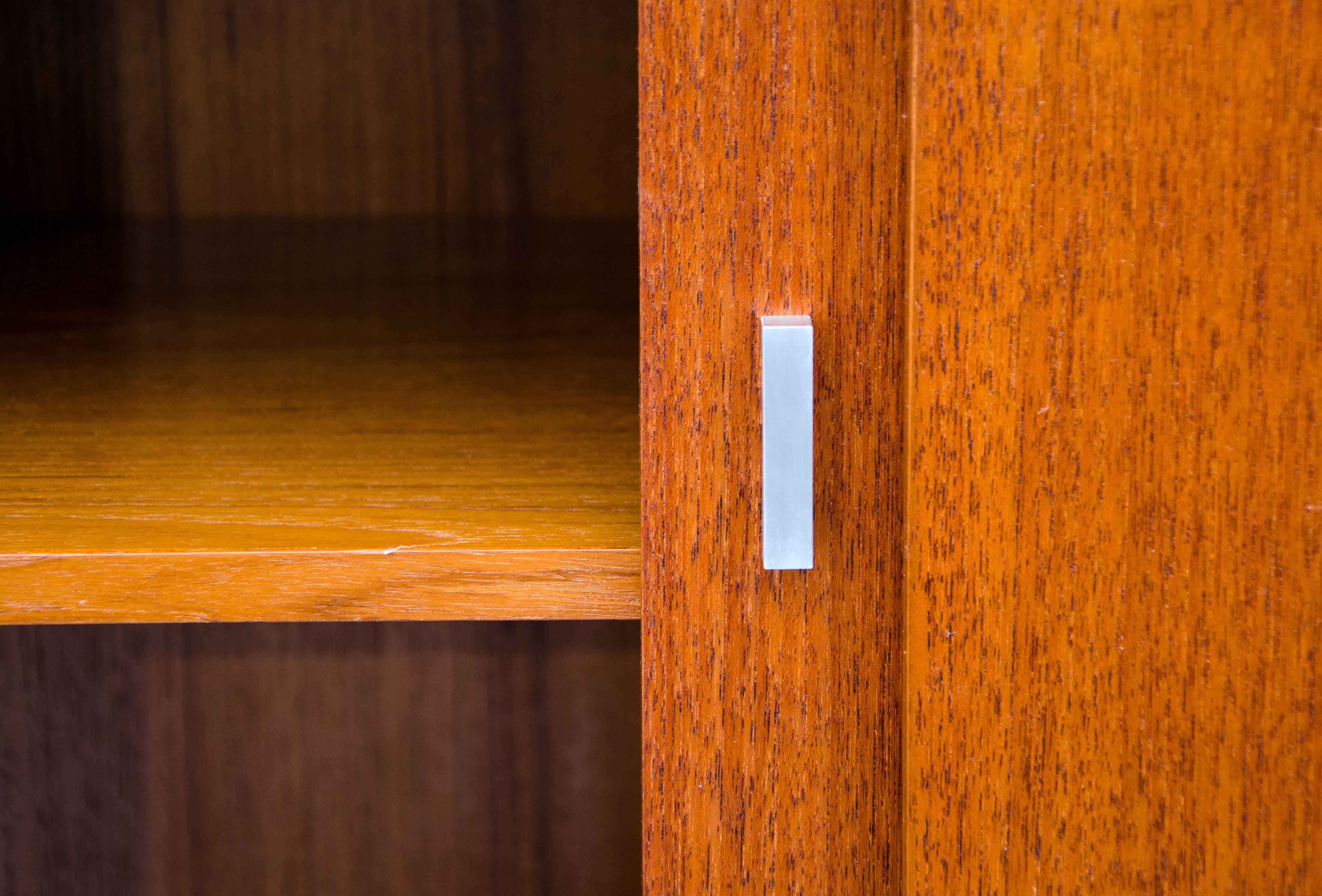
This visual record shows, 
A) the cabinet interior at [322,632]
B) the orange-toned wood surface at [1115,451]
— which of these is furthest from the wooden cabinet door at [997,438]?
the cabinet interior at [322,632]

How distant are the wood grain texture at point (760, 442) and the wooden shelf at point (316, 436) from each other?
27mm

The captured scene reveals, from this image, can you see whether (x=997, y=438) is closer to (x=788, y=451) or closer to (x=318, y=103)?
(x=788, y=451)

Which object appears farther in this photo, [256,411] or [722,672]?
[256,411]

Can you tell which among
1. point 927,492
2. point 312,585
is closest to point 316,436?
point 312,585

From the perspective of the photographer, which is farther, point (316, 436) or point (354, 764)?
point (354, 764)

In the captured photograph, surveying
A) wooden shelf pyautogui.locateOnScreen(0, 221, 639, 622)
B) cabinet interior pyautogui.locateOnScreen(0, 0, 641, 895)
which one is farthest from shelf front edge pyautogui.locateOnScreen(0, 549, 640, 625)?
cabinet interior pyautogui.locateOnScreen(0, 0, 641, 895)

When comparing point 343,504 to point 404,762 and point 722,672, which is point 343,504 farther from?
point 404,762

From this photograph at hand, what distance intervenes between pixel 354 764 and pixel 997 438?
23.0 inches

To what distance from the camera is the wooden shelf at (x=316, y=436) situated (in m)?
0.27

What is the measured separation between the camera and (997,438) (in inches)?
9.8

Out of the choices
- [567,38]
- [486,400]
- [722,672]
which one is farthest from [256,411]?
[567,38]

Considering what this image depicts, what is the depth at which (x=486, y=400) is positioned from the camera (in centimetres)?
40

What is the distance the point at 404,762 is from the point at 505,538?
1.63ft

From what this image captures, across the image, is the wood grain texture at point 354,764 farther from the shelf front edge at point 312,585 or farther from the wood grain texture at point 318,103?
the shelf front edge at point 312,585
